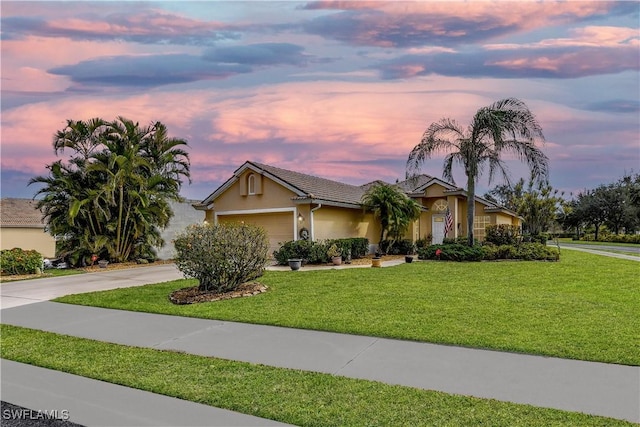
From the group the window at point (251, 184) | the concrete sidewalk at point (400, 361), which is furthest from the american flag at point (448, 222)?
the concrete sidewalk at point (400, 361)

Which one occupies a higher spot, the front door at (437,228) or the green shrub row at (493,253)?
the front door at (437,228)

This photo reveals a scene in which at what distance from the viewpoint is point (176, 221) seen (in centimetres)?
2167

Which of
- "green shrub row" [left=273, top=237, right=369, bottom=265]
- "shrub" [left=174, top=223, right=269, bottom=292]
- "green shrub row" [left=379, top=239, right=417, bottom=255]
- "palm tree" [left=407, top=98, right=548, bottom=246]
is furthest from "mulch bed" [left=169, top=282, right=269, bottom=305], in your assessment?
"green shrub row" [left=379, top=239, right=417, bottom=255]

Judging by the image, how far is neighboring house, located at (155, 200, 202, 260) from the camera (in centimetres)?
2012

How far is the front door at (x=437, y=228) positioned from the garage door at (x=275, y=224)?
30.9 ft

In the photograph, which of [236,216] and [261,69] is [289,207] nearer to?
[236,216]

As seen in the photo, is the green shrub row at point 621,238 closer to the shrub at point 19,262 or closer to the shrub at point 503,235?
the shrub at point 503,235

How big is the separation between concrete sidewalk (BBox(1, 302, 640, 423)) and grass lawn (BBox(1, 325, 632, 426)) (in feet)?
0.73

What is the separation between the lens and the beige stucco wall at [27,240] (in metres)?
25.0

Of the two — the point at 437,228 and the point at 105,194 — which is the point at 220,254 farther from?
the point at 437,228

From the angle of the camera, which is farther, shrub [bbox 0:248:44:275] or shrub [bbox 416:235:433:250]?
shrub [bbox 416:235:433:250]

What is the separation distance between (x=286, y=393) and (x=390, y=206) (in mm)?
15821

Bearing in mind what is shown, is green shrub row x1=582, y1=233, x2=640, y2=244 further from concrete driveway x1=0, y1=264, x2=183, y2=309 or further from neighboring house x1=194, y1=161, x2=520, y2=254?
concrete driveway x1=0, y1=264, x2=183, y2=309

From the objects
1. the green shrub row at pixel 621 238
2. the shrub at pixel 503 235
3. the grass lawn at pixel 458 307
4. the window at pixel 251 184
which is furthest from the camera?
the green shrub row at pixel 621 238
